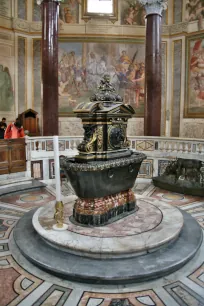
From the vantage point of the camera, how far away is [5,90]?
13.4 metres

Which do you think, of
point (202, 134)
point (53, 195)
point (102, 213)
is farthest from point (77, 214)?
point (202, 134)

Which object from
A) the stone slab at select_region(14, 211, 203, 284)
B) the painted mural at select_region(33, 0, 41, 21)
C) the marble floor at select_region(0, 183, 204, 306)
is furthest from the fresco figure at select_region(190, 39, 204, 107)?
the marble floor at select_region(0, 183, 204, 306)

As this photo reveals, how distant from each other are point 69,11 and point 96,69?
3.14 m

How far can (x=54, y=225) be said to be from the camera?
4645 millimetres

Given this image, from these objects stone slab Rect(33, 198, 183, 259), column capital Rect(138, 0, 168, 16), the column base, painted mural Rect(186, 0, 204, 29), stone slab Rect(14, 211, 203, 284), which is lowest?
stone slab Rect(14, 211, 203, 284)

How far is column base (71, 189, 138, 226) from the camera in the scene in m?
4.73

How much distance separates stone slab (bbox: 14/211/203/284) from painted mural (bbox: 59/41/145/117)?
35.4ft

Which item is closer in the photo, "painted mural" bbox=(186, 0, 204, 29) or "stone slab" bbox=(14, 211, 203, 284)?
"stone slab" bbox=(14, 211, 203, 284)

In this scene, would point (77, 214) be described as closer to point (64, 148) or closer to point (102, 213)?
point (102, 213)

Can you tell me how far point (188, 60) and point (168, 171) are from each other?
7464 mm

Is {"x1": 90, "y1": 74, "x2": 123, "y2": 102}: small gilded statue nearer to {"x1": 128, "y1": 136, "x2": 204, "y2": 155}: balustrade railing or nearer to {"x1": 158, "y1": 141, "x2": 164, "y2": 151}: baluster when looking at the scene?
{"x1": 128, "y1": 136, "x2": 204, "y2": 155}: balustrade railing

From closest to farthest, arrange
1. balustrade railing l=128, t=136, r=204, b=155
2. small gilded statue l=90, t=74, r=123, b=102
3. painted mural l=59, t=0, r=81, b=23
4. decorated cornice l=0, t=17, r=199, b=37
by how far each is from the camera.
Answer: small gilded statue l=90, t=74, r=123, b=102
balustrade railing l=128, t=136, r=204, b=155
decorated cornice l=0, t=17, r=199, b=37
painted mural l=59, t=0, r=81, b=23

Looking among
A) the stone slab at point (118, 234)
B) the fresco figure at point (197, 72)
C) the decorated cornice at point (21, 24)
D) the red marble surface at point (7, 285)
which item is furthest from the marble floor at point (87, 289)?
the decorated cornice at point (21, 24)

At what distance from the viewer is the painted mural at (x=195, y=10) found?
13508 mm
